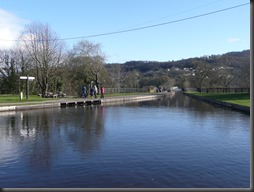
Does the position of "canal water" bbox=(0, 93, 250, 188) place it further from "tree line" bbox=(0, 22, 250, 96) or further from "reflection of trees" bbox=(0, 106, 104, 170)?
"tree line" bbox=(0, 22, 250, 96)

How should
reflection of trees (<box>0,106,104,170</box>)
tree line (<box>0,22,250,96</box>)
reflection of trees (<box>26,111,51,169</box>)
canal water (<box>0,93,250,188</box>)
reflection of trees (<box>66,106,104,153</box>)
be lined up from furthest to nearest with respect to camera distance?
1. tree line (<box>0,22,250,96</box>)
2. reflection of trees (<box>66,106,104,153</box>)
3. reflection of trees (<box>0,106,104,170</box>)
4. reflection of trees (<box>26,111,51,169</box>)
5. canal water (<box>0,93,250,188</box>)

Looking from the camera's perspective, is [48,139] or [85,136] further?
[85,136]

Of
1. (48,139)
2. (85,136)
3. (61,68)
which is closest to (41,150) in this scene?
(48,139)

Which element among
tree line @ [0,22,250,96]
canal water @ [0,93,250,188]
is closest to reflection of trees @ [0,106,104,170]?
canal water @ [0,93,250,188]

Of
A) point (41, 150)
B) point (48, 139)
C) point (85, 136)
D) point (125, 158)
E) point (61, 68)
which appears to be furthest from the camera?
point (61, 68)

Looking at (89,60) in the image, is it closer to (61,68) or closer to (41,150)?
(61,68)

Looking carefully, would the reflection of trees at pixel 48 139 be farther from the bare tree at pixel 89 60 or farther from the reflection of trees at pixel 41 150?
the bare tree at pixel 89 60

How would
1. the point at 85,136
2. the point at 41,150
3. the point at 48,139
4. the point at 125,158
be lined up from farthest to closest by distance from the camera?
the point at 85,136
the point at 48,139
the point at 41,150
the point at 125,158

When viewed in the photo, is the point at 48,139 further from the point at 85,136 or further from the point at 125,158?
the point at 125,158

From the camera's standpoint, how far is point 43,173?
723 centimetres

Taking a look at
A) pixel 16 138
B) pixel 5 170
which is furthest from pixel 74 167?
pixel 16 138

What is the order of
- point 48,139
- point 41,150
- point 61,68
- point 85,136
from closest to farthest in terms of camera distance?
point 41,150, point 48,139, point 85,136, point 61,68

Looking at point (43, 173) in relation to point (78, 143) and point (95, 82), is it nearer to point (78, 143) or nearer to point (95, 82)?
point (78, 143)

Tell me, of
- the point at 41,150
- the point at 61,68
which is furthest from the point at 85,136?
the point at 61,68
